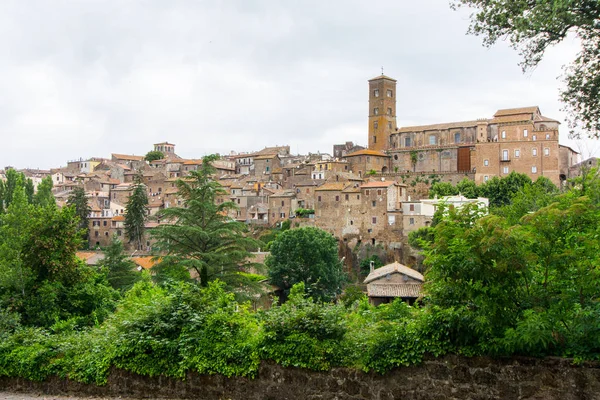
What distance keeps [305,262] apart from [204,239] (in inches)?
1002

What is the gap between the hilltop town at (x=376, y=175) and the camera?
60.7 m

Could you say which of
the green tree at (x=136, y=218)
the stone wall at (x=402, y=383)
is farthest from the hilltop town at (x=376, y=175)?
the stone wall at (x=402, y=383)

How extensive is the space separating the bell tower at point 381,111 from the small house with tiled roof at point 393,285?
4591cm

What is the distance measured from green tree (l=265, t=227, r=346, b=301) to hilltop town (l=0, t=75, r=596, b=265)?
10.3 meters

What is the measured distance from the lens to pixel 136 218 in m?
70.4

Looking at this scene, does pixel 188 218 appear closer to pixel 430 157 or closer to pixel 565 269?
pixel 565 269

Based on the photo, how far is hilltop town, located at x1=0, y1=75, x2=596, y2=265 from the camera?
199 ft

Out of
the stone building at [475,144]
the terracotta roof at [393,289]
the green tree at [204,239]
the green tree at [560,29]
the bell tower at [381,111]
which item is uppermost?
the bell tower at [381,111]

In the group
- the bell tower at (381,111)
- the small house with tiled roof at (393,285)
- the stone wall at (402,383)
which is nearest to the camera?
the stone wall at (402,383)

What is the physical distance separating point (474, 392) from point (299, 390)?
2.91 meters

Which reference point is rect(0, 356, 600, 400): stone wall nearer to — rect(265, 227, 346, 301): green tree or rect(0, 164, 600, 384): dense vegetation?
rect(0, 164, 600, 384): dense vegetation

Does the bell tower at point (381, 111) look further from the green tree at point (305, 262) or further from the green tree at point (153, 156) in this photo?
the green tree at point (153, 156)

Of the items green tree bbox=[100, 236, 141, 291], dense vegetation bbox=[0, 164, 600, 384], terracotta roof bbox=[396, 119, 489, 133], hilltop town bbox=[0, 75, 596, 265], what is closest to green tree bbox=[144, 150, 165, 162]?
hilltop town bbox=[0, 75, 596, 265]

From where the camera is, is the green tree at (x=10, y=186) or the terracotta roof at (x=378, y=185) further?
the terracotta roof at (x=378, y=185)
